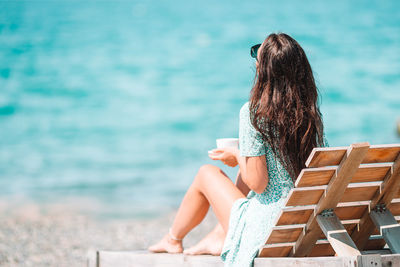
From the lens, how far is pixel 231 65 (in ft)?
60.4

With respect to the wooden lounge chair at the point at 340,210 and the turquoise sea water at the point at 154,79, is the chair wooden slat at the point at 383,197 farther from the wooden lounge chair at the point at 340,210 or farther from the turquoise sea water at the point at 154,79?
the turquoise sea water at the point at 154,79

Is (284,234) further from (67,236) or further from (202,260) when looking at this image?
(67,236)

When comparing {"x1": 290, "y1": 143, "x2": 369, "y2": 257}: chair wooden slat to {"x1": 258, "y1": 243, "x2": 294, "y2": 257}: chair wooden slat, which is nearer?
{"x1": 290, "y1": 143, "x2": 369, "y2": 257}: chair wooden slat

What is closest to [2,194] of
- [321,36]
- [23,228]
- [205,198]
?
[23,228]

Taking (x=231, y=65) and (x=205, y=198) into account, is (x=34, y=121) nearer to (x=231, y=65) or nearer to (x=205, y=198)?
(x=231, y=65)

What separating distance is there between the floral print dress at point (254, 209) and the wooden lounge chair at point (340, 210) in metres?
0.09

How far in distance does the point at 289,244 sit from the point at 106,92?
50.7ft

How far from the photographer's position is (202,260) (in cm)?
261

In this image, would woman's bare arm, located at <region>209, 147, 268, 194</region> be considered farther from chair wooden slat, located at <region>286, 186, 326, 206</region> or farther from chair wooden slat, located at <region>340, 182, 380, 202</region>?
chair wooden slat, located at <region>340, 182, 380, 202</region>

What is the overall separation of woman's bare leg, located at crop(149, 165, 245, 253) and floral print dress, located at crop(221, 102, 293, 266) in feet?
0.57

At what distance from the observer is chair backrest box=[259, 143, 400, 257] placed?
1.98 metres

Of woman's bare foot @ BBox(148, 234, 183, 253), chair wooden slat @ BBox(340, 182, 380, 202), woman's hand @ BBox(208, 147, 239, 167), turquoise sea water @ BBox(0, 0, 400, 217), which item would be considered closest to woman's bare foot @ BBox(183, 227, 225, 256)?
woman's bare foot @ BBox(148, 234, 183, 253)

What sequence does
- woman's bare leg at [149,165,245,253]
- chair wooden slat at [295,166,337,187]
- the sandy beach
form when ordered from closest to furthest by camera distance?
1. chair wooden slat at [295,166,337,187]
2. woman's bare leg at [149,165,245,253]
3. the sandy beach

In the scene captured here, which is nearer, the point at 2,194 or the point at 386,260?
the point at 386,260
